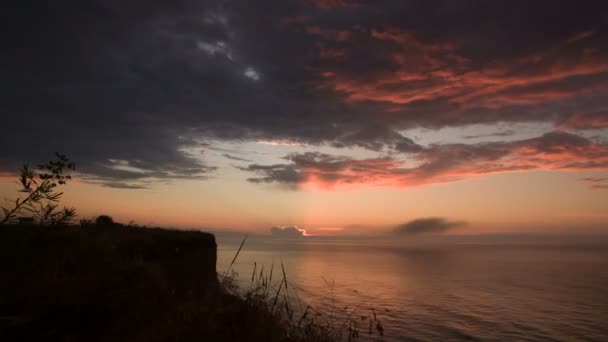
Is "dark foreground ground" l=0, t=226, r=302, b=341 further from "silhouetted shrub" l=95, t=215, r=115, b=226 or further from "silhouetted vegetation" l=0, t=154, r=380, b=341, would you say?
"silhouetted shrub" l=95, t=215, r=115, b=226

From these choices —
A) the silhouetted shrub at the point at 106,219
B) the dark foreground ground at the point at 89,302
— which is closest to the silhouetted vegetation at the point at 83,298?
the dark foreground ground at the point at 89,302

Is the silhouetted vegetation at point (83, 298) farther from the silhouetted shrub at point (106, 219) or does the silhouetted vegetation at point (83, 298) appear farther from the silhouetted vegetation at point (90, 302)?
the silhouetted shrub at point (106, 219)

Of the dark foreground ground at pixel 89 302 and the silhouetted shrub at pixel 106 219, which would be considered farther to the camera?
the silhouetted shrub at pixel 106 219

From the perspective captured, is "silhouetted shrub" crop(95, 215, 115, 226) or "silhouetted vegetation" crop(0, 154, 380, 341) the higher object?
"silhouetted shrub" crop(95, 215, 115, 226)

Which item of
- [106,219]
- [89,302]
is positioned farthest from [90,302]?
[106,219]

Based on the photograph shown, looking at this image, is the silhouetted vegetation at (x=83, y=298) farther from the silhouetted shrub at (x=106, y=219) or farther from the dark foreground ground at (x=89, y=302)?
the silhouetted shrub at (x=106, y=219)

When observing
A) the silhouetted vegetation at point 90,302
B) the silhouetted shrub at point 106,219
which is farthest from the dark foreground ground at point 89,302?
the silhouetted shrub at point 106,219

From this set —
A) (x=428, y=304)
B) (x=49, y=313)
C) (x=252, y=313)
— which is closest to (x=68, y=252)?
(x=49, y=313)

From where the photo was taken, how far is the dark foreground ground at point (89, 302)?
23.5ft

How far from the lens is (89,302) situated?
7.79 metres

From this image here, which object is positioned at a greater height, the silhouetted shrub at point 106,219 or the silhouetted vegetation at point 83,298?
the silhouetted shrub at point 106,219

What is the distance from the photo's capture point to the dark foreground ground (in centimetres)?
715

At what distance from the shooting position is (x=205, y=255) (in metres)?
29.1

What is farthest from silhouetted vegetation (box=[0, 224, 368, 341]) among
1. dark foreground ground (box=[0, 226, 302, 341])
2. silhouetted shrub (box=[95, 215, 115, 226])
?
silhouetted shrub (box=[95, 215, 115, 226])
